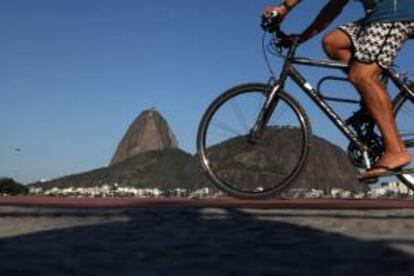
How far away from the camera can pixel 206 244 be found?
327cm

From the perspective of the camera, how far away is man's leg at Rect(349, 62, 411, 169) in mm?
5523

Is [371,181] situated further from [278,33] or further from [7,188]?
[7,188]

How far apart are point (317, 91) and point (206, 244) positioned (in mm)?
3310

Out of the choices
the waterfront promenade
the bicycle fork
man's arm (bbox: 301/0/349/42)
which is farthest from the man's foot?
man's arm (bbox: 301/0/349/42)

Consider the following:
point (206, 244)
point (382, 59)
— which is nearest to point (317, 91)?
point (382, 59)

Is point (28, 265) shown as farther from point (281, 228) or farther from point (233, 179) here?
point (233, 179)

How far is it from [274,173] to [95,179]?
155m

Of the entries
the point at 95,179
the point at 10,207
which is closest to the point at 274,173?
the point at 10,207

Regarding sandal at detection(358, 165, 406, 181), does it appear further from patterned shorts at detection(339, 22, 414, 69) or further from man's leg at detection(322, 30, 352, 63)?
man's leg at detection(322, 30, 352, 63)

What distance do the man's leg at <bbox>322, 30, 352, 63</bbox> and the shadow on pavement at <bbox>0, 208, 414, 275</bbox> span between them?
2080mm

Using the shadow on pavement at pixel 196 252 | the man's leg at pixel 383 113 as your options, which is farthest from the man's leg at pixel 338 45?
the shadow on pavement at pixel 196 252

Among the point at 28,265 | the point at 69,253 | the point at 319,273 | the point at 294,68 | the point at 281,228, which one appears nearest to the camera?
the point at 319,273

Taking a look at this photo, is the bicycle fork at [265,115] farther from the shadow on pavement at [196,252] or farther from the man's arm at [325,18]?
the shadow on pavement at [196,252]

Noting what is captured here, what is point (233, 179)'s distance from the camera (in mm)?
6488
